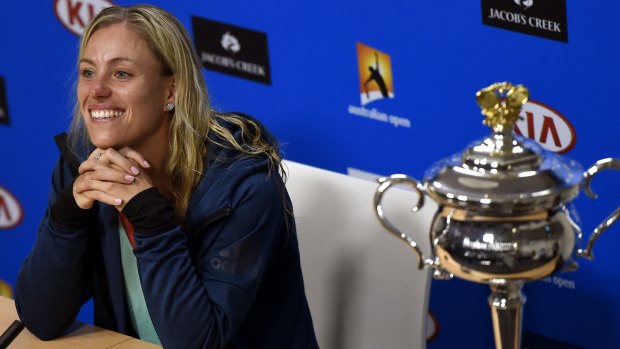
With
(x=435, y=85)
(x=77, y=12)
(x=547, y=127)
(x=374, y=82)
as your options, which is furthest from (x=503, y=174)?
(x=77, y=12)

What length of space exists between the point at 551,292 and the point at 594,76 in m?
0.46

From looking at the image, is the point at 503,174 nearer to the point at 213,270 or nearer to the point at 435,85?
the point at 213,270

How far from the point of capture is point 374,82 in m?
2.48

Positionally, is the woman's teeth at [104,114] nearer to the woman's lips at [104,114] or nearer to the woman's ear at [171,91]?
the woman's lips at [104,114]

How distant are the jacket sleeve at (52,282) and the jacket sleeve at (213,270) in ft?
0.57

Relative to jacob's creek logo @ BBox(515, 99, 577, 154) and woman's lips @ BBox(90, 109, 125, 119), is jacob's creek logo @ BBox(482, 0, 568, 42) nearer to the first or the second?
jacob's creek logo @ BBox(515, 99, 577, 154)

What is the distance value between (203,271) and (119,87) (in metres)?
0.36

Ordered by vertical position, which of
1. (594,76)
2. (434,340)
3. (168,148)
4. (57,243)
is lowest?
(434,340)

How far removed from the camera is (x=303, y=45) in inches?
103

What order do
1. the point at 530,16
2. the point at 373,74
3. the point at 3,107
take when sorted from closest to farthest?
the point at 530,16 → the point at 373,74 → the point at 3,107

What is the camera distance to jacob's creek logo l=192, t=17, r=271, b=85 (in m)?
2.74

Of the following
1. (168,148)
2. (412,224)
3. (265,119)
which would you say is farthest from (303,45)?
(412,224)

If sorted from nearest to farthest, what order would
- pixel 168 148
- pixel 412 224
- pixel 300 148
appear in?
pixel 412 224 → pixel 168 148 → pixel 300 148

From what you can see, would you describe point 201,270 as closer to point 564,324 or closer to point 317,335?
point 317,335
